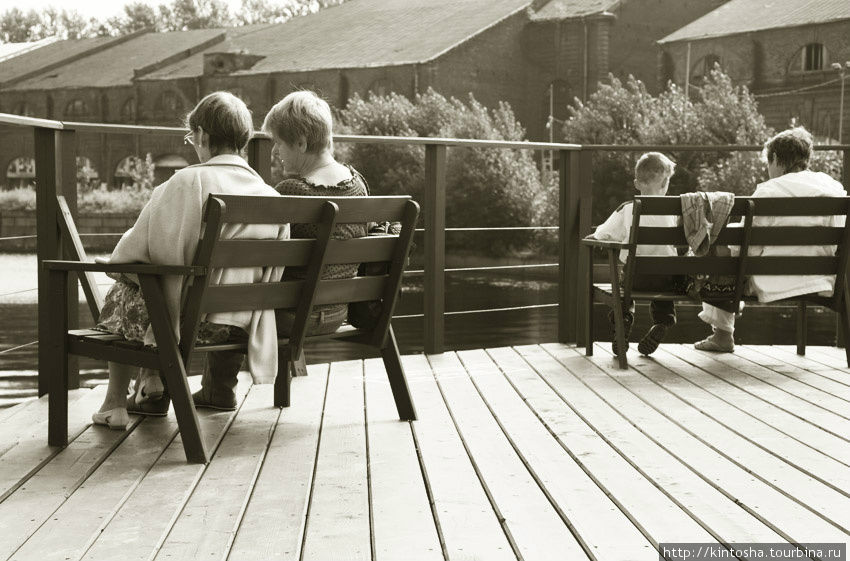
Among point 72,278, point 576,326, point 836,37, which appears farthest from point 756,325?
point 72,278

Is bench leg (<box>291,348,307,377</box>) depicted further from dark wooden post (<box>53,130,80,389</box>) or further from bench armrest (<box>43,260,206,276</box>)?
bench armrest (<box>43,260,206,276</box>)

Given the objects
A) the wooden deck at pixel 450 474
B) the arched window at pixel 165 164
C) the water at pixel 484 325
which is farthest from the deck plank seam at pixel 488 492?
the arched window at pixel 165 164

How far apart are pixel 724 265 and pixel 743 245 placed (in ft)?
0.40

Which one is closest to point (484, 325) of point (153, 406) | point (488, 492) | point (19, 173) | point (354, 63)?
point (354, 63)

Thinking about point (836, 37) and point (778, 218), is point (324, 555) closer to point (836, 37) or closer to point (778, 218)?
point (778, 218)

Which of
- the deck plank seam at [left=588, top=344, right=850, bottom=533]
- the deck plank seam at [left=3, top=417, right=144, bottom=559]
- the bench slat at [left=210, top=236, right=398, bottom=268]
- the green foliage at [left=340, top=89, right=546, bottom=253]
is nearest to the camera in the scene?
Answer: the deck plank seam at [left=3, top=417, right=144, bottom=559]

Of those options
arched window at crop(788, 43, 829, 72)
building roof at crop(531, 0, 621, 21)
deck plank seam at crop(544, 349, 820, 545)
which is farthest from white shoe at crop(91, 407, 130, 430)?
building roof at crop(531, 0, 621, 21)

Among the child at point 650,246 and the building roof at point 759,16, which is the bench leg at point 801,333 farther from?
the building roof at point 759,16

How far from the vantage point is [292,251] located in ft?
11.8

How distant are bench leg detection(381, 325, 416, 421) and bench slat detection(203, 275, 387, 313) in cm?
20

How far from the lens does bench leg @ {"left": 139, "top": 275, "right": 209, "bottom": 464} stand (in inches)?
133

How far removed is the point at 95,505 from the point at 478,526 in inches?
37.4

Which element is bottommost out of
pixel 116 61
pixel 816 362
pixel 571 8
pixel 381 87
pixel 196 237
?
pixel 816 362

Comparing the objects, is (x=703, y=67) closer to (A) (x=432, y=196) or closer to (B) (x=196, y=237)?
(A) (x=432, y=196)
